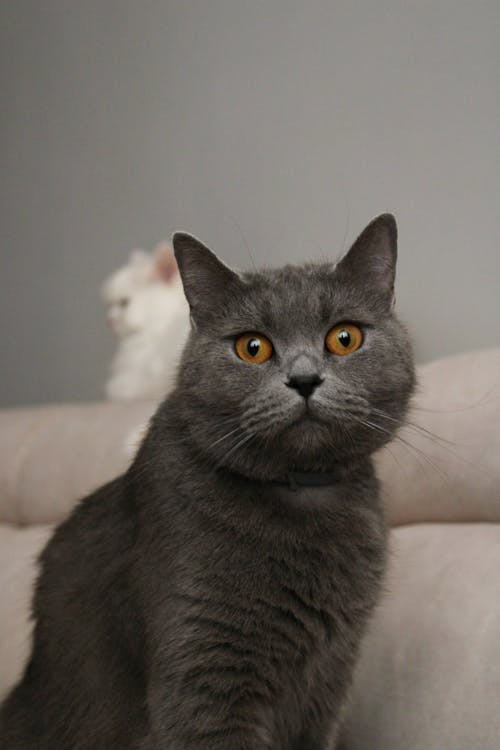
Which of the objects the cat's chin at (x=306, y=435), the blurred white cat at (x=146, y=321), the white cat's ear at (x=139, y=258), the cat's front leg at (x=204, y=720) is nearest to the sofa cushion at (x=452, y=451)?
the cat's chin at (x=306, y=435)

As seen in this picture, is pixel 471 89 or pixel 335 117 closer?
pixel 471 89

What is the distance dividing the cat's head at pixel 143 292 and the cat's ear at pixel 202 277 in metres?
1.30

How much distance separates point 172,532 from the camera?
1.12 m

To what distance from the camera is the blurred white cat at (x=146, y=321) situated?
238 cm

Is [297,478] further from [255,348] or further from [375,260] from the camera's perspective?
[375,260]

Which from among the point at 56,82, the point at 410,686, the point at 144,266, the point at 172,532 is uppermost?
the point at 56,82

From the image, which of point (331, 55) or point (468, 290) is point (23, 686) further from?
point (331, 55)

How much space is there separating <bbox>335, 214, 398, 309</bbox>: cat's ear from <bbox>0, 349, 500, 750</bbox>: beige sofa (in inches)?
14.3

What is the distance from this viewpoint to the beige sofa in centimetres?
128

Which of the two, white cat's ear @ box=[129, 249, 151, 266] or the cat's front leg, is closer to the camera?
the cat's front leg

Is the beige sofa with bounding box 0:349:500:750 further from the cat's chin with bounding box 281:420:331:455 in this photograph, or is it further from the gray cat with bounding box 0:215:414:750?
the cat's chin with bounding box 281:420:331:455

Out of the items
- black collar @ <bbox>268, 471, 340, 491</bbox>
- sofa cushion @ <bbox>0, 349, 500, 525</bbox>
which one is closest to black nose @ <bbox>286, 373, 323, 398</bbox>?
black collar @ <bbox>268, 471, 340, 491</bbox>

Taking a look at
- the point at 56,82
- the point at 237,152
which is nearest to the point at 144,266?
the point at 237,152

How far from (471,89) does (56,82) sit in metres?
1.72
